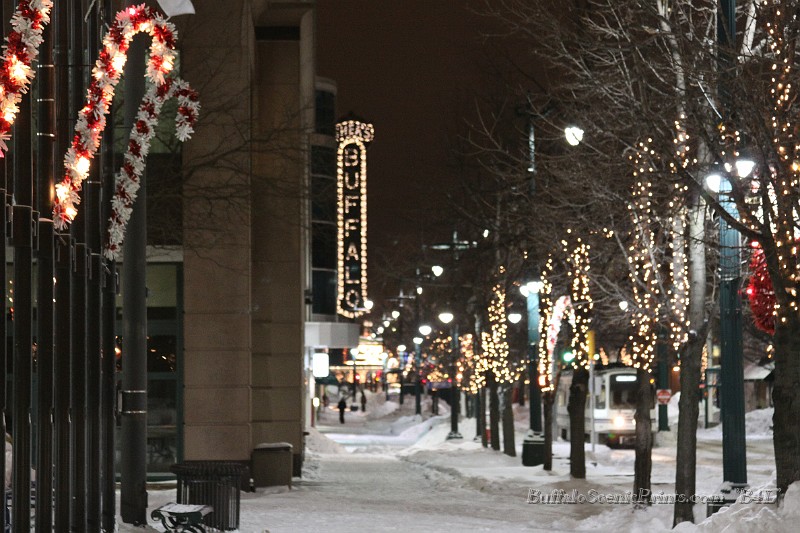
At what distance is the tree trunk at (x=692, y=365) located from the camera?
18.6 meters

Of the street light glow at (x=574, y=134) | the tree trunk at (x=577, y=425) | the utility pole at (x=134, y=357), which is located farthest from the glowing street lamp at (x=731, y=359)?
the tree trunk at (x=577, y=425)

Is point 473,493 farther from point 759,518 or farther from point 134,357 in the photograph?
point 759,518

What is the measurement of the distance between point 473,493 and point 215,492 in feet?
37.3

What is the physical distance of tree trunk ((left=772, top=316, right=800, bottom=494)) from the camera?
49.5ft

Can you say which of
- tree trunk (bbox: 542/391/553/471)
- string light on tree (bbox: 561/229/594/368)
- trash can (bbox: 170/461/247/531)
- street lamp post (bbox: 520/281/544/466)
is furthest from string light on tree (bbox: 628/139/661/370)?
tree trunk (bbox: 542/391/553/471)

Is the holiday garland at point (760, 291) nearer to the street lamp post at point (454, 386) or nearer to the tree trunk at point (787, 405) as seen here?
the tree trunk at point (787, 405)

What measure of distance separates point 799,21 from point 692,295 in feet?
17.7

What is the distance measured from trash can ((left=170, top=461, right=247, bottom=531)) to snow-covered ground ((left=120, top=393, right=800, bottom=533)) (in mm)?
474

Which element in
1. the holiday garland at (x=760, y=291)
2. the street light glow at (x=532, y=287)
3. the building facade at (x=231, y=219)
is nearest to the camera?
the holiday garland at (x=760, y=291)

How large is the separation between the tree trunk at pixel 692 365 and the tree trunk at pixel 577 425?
968 cm

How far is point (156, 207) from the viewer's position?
23.1 m

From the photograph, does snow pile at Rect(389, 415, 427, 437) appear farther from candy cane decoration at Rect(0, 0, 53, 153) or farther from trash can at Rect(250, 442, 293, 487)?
candy cane decoration at Rect(0, 0, 53, 153)

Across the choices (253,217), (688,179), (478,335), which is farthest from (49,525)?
(478,335)

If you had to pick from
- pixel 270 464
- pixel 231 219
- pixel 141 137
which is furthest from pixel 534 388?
pixel 141 137
